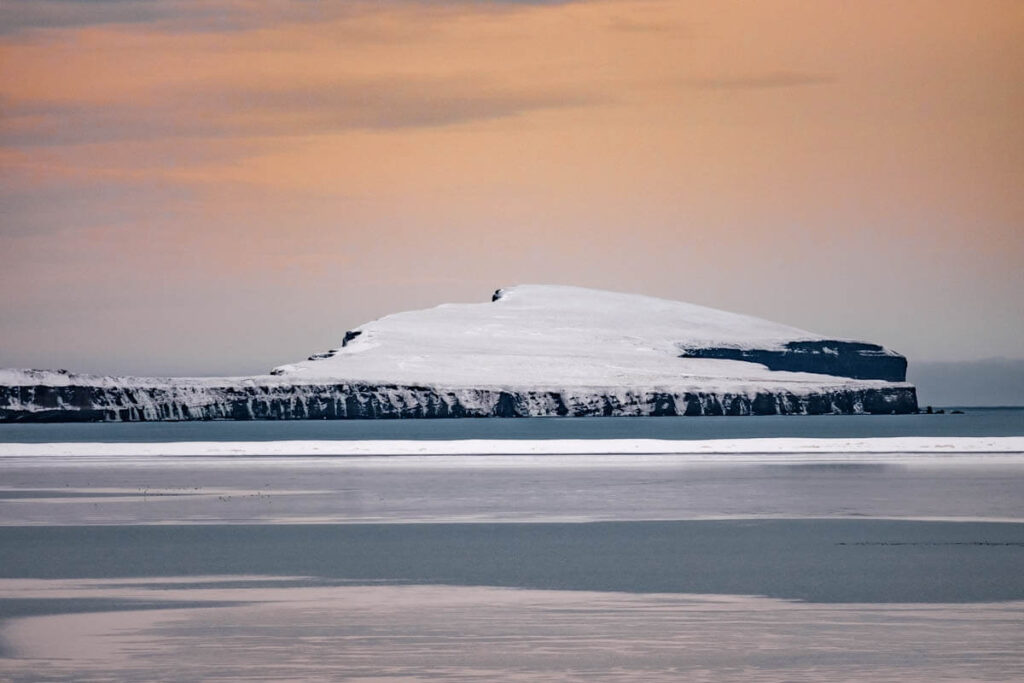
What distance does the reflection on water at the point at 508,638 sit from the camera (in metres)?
12.4

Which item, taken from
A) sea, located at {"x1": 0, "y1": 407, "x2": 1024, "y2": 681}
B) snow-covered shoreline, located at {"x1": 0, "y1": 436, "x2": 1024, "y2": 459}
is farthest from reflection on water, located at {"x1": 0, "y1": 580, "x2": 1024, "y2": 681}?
snow-covered shoreline, located at {"x1": 0, "y1": 436, "x2": 1024, "y2": 459}

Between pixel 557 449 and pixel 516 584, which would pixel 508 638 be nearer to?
pixel 516 584

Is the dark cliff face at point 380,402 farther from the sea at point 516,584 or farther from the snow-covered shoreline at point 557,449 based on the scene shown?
the sea at point 516,584

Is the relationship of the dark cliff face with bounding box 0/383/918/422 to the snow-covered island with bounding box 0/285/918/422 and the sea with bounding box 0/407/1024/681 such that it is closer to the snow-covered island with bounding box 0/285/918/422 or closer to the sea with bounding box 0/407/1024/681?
the snow-covered island with bounding box 0/285/918/422

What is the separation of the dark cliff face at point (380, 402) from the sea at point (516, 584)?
443 ft

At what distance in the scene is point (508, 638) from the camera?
45.9ft

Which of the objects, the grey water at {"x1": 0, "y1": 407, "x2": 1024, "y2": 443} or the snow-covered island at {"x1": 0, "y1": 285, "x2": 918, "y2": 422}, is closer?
the grey water at {"x1": 0, "y1": 407, "x2": 1024, "y2": 443}

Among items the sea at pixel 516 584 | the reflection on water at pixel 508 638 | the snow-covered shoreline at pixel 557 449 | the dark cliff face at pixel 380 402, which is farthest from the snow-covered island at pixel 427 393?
the reflection on water at pixel 508 638

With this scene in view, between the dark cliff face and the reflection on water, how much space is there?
152126 millimetres

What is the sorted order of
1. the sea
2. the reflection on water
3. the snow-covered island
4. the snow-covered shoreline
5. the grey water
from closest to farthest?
the reflection on water
the sea
the snow-covered shoreline
the grey water
the snow-covered island

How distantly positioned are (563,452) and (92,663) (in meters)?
42.6

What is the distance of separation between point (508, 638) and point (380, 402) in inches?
6327

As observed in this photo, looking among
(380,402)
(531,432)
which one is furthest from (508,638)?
(380,402)

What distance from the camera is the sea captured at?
1291cm
